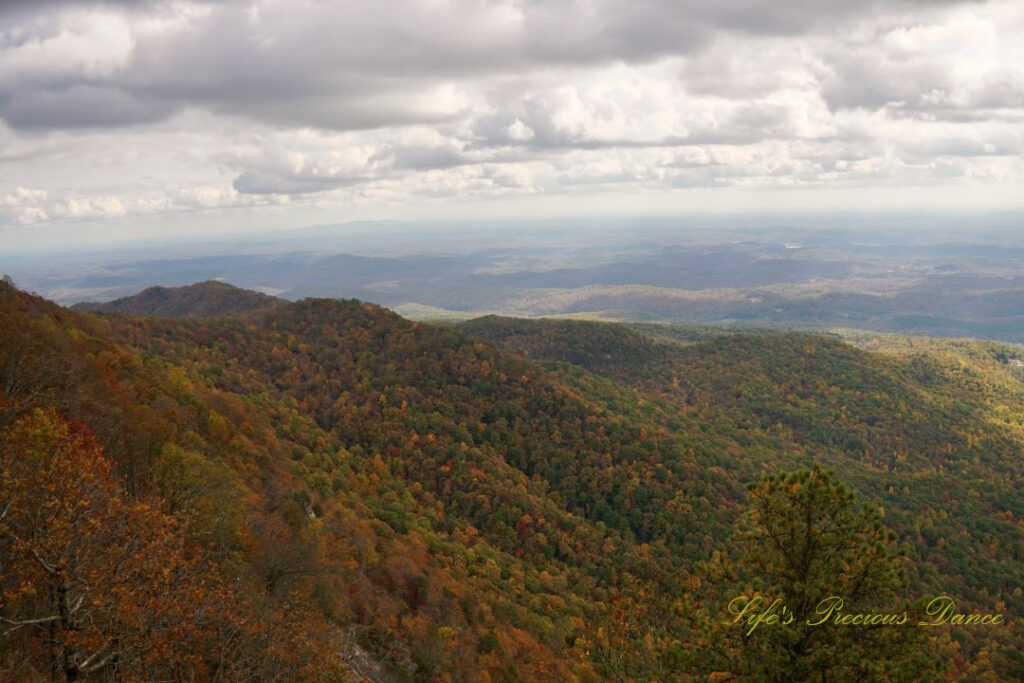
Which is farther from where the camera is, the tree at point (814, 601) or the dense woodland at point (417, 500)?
the dense woodland at point (417, 500)

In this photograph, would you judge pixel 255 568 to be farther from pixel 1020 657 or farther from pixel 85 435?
pixel 1020 657

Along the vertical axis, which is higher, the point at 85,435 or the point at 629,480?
the point at 85,435

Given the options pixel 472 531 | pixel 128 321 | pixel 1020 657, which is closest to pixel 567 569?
pixel 472 531

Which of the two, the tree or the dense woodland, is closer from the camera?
the tree
